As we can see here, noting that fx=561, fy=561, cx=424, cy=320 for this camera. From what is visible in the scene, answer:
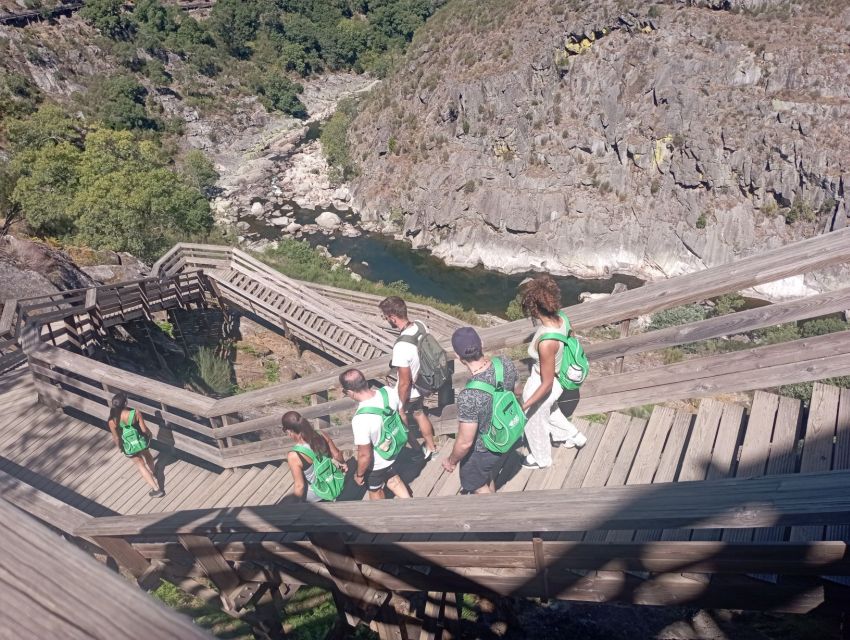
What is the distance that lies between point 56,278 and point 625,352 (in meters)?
13.2

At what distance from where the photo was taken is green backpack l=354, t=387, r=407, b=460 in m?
4.64

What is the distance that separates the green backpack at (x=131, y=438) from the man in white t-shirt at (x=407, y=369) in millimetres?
3403

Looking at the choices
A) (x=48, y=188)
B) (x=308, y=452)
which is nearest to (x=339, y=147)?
(x=48, y=188)

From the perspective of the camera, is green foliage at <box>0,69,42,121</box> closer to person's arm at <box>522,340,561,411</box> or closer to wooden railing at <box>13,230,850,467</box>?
wooden railing at <box>13,230,850,467</box>

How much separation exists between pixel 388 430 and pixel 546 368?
1420 millimetres

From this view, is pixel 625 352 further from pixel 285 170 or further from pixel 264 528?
pixel 285 170

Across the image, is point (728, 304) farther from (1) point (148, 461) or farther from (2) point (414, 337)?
(1) point (148, 461)

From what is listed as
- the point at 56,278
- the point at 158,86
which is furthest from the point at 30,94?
the point at 56,278

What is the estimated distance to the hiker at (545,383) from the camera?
4324 millimetres

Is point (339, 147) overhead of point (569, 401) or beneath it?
beneath

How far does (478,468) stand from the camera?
14.6 ft

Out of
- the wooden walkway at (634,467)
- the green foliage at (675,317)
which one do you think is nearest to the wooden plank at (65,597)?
the wooden walkway at (634,467)

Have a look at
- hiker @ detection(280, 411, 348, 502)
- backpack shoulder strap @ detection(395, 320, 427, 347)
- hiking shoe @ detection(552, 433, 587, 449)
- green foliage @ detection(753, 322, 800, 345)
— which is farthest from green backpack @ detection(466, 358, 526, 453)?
green foliage @ detection(753, 322, 800, 345)

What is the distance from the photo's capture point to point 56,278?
13.0 metres
